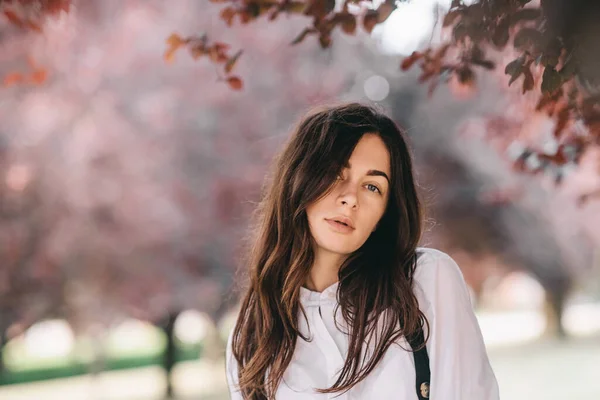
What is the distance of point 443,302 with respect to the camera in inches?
65.3

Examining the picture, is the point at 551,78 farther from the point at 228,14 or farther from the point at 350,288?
the point at 228,14

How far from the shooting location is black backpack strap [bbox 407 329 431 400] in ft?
5.31

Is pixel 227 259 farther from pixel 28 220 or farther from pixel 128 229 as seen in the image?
pixel 28 220

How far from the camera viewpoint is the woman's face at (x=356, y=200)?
68.3 inches

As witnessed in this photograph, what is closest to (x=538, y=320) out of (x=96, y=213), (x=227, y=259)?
(x=227, y=259)

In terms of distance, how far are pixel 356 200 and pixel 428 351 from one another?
14.8 inches

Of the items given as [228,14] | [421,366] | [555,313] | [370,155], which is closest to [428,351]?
[421,366]

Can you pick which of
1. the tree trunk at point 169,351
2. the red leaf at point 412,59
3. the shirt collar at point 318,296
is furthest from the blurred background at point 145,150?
the shirt collar at point 318,296

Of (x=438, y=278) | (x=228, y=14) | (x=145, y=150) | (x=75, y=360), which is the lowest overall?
(x=438, y=278)

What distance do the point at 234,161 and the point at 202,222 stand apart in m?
0.75

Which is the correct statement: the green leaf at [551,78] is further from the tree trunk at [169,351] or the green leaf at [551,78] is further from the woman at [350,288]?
the tree trunk at [169,351]

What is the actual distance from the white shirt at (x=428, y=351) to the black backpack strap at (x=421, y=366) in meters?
0.01

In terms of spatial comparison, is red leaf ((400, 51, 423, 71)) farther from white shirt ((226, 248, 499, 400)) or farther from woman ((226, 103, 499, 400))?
white shirt ((226, 248, 499, 400))

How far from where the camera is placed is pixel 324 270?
1.90m
